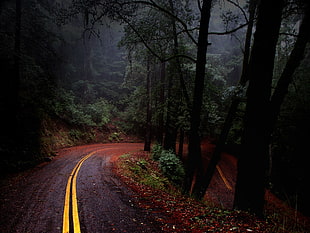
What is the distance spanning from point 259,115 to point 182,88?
16.7 ft

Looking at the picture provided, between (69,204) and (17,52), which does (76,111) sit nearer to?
(17,52)

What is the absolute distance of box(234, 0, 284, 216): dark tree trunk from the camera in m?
4.14

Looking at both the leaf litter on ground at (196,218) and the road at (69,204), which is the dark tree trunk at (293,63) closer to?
the leaf litter on ground at (196,218)

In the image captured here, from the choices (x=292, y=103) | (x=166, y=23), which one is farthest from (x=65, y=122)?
(x=292, y=103)

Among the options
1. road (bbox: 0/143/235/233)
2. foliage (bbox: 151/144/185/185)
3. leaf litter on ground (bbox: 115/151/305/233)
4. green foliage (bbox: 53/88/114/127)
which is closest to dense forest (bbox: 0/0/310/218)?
green foliage (bbox: 53/88/114/127)

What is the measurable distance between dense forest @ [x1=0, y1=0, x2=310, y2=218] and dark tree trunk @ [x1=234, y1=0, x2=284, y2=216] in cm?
2

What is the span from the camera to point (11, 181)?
7.04 meters

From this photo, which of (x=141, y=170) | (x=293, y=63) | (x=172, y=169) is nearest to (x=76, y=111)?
(x=141, y=170)

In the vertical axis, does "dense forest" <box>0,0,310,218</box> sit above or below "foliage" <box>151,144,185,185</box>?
above

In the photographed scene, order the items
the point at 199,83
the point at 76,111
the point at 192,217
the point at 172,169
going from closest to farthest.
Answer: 1. the point at 192,217
2. the point at 199,83
3. the point at 172,169
4. the point at 76,111

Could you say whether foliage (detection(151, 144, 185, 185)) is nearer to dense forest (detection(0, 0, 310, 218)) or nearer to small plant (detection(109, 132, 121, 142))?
dense forest (detection(0, 0, 310, 218))

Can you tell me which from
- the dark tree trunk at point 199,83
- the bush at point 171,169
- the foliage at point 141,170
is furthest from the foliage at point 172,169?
the dark tree trunk at point 199,83

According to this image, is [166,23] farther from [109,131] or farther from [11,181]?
[109,131]

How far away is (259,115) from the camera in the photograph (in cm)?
424
